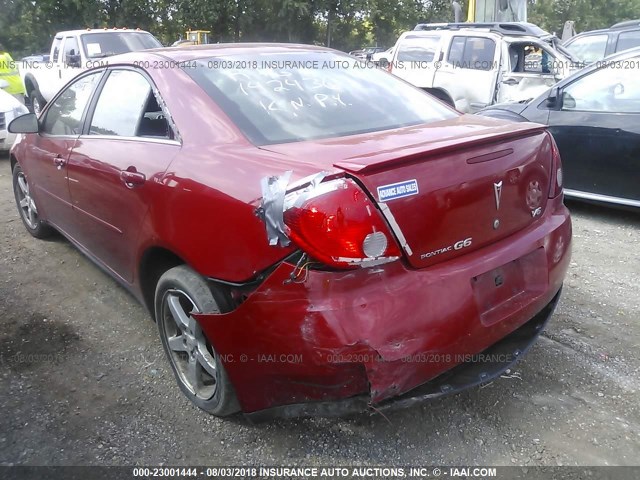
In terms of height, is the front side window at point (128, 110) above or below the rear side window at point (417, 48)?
above

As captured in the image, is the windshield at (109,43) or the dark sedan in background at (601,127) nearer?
the dark sedan in background at (601,127)

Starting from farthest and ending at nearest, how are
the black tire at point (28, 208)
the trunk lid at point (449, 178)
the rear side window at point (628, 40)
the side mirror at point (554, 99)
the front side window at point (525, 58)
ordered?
the rear side window at point (628, 40) → the front side window at point (525, 58) → the side mirror at point (554, 99) → the black tire at point (28, 208) → the trunk lid at point (449, 178)

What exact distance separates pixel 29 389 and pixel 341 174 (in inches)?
78.7

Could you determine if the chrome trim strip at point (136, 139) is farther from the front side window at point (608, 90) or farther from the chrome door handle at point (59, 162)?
the front side window at point (608, 90)

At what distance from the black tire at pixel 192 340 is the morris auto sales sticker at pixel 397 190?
2.54ft

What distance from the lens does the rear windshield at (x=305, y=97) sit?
255 cm

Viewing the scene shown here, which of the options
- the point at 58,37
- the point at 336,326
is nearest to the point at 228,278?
the point at 336,326

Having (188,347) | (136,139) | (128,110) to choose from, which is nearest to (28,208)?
(128,110)

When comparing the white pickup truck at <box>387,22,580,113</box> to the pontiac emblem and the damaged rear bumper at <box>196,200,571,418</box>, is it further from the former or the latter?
the damaged rear bumper at <box>196,200,571,418</box>

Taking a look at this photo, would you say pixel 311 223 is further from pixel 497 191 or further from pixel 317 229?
pixel 497 191

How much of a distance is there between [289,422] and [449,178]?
127 cm

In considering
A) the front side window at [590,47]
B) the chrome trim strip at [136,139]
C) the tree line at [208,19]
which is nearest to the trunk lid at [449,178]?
the chrome trim strip at [136,139]

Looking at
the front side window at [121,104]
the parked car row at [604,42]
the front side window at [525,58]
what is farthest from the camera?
the parked car row at [604,42]

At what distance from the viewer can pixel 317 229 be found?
190cm
